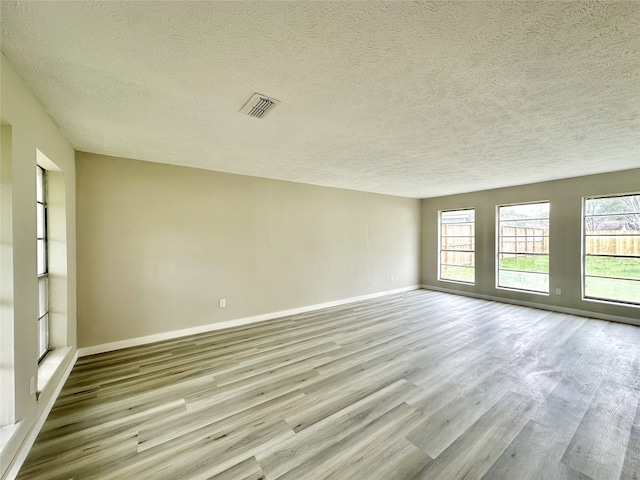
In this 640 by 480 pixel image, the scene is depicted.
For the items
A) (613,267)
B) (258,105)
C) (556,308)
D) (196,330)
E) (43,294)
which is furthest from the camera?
(556,308)

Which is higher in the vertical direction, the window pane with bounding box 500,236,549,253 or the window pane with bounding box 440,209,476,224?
the window pane with bounding box 440,209,476,224

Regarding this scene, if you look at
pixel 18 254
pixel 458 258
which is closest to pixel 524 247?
pixel 458 258

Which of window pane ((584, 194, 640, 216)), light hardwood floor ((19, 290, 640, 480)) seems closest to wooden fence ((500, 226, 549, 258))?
window pane ((584, 194, 640, 216))

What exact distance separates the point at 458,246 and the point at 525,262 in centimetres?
141

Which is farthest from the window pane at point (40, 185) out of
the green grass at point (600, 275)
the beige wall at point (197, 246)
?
the green grass at point (600, 275)

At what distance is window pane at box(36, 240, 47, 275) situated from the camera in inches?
92.7

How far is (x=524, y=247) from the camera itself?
5250mm

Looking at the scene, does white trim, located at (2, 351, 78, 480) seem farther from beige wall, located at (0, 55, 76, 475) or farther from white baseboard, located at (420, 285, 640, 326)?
white baseboard, located at (420, 285, 640, 326)

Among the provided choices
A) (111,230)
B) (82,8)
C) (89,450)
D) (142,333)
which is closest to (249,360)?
(89,450)

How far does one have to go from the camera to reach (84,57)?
145 cm

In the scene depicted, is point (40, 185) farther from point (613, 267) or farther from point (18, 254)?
point (613, 267)

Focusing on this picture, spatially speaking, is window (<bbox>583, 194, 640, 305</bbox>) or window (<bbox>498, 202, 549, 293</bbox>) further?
window (<bbox>498, 202, 549, 293</bbox>)

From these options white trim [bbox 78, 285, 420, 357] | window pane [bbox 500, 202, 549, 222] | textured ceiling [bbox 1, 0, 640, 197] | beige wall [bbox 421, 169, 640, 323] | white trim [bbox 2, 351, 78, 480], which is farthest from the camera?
window pane [bbox 500, 202, 549, 222]

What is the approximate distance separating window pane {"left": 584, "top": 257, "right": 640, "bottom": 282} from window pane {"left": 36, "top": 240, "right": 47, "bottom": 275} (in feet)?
25.7
